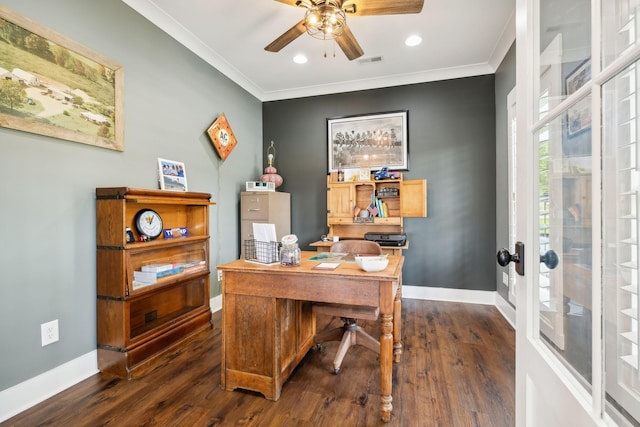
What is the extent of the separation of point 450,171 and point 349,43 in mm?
2103

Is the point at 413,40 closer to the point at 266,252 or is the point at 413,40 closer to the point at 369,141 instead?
the point at 369,141

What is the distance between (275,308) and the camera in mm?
1752

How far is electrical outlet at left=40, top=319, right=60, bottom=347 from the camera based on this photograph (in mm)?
1835

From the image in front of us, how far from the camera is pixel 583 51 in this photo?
25.2 inches

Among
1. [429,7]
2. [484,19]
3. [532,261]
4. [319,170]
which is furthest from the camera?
[319,170]

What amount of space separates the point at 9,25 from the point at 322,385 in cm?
286

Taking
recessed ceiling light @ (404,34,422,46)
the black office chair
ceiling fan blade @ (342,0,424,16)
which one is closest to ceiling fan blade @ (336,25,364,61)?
ceiling fan blade @ (342,0,424,16)

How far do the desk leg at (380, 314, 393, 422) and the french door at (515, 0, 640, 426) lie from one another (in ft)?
2.32

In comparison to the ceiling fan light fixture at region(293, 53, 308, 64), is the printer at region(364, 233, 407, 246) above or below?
below

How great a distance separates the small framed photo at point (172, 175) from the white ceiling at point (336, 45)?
1233 mm

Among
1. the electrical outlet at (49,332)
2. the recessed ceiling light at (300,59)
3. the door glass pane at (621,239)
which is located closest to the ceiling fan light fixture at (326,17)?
the recessed ceiling light at (300,59)

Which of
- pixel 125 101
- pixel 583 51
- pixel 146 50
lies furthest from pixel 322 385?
pixel 146 50

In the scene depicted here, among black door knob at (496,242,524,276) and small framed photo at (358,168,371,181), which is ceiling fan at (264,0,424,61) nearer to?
black door knob at (496,242,524,276)

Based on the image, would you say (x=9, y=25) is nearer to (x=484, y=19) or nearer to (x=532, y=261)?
(x=532, y=261)
